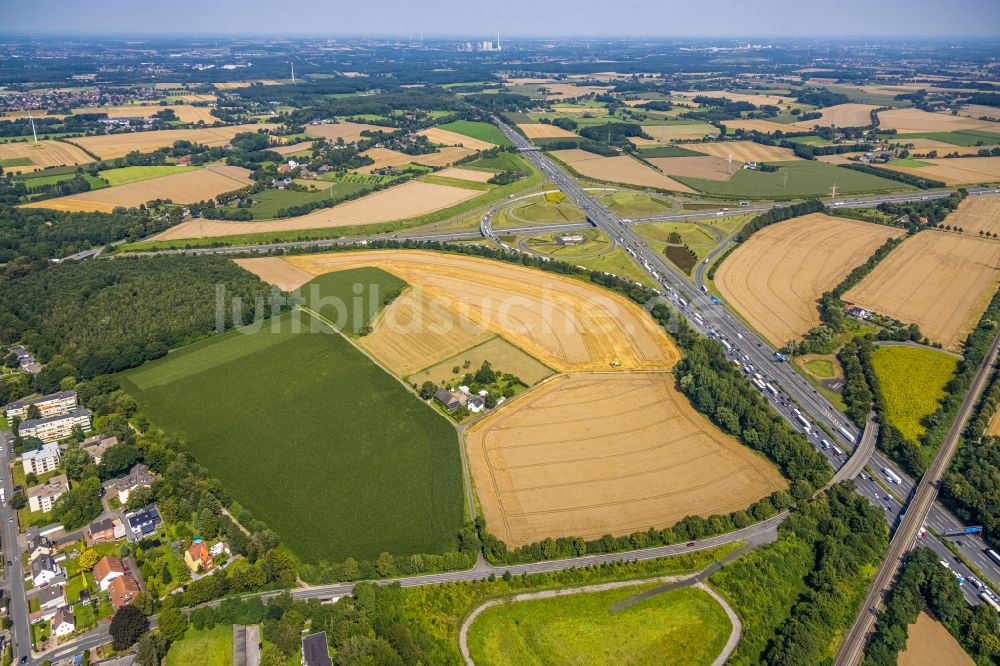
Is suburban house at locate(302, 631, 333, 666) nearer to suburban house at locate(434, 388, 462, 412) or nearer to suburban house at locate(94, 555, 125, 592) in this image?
suburban house at locate(94, 555, 125, 592)

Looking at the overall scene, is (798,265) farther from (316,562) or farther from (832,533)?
(316,562)

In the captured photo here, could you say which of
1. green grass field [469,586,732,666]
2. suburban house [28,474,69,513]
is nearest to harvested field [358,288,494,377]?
suburban house [28,474,69,513]

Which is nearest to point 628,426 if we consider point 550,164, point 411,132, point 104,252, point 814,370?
point 814,370

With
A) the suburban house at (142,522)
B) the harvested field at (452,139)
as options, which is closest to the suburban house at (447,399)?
the suburban house at (142,522)

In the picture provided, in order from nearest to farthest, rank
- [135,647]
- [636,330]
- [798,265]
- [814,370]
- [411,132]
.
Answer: [135,647]
[814,370]
[636,330]
[798,265]
[411,132]

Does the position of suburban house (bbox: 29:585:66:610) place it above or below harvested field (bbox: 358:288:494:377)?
below

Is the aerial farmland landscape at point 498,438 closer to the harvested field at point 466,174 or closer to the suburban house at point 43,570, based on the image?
Answer: the suburban house at point 43,570
